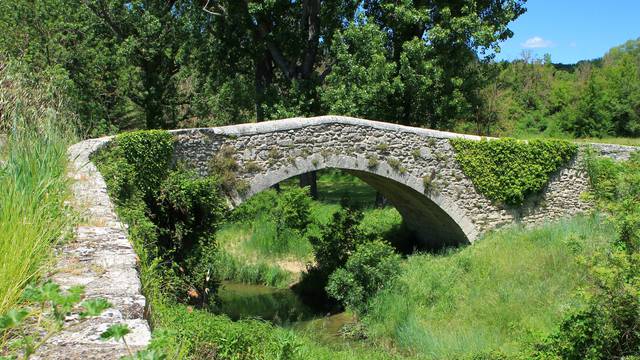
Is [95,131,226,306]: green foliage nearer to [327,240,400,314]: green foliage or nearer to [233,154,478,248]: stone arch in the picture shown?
[233,154,478,248]: stone arch

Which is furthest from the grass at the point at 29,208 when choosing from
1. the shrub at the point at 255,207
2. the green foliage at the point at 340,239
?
the shrub at the point at 255,207

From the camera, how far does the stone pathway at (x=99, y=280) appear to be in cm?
189

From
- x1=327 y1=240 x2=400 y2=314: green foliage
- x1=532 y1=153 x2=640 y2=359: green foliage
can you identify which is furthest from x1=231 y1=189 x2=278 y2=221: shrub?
x1=532 y1=153 x2=640 y2=359: green foliage

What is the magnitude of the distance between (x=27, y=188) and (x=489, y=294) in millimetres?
9034

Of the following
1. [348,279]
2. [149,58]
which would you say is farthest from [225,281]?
[149,58]

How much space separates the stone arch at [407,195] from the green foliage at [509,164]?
895 mm

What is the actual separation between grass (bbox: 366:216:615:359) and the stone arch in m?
0.93

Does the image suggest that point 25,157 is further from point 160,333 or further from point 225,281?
point 225,281

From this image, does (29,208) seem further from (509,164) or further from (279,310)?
(509,164)

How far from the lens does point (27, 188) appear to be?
3.48 meters

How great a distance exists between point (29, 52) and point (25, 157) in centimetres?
1299

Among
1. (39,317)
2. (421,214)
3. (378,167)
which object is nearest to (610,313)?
(378,167)

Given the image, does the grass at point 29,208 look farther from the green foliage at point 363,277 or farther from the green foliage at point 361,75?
the green foliage at point 361,75

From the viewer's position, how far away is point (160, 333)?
188cm
